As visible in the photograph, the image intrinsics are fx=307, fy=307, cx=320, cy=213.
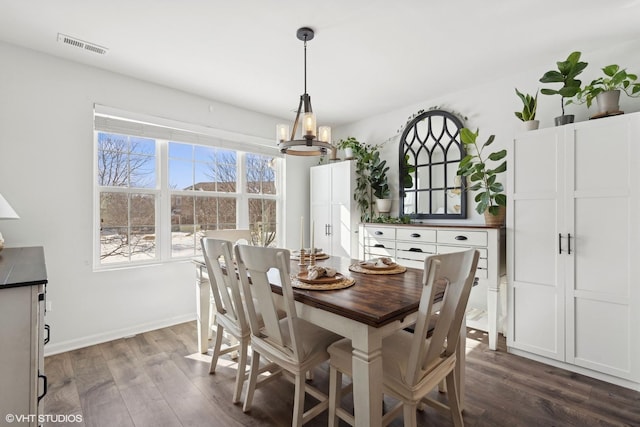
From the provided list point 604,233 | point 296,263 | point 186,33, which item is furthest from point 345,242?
point 186,33

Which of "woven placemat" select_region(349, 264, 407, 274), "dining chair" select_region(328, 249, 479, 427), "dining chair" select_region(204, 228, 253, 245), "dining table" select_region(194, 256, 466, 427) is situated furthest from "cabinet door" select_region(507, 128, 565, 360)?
"dining chair" select_region(204, 228, 253, 245)

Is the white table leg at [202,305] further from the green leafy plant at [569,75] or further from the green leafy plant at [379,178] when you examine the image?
the green leafy plant at [569,75]

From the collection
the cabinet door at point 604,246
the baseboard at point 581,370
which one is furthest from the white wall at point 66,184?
the cabinet door at point 604,246

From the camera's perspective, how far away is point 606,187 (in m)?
2.25

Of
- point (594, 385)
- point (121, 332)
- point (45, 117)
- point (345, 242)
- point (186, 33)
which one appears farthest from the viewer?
point (345, 242)

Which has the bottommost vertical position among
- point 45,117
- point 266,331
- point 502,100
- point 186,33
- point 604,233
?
point 266,331

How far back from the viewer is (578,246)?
2371 millimetres

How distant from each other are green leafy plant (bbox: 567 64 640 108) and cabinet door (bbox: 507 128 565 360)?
1.22ft

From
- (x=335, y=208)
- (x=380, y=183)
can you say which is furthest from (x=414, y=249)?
(x=335, y=208)

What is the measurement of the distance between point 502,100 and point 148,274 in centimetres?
417

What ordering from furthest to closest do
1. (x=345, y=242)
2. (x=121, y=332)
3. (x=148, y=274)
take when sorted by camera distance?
(x=345, y=242) < (x=148, y=274) < (x=121, y=332)

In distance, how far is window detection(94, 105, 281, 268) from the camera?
3.12 meters

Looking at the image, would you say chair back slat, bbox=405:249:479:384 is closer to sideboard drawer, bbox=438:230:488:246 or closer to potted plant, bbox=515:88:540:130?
sideboard drawer, bbox=438:230:488:246

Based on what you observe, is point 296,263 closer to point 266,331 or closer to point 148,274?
point 266,331
